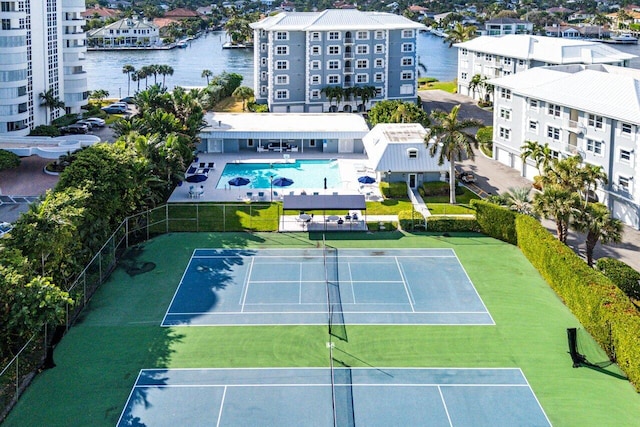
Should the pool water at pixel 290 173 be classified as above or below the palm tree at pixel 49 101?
below

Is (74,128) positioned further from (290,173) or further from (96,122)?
(290,173)

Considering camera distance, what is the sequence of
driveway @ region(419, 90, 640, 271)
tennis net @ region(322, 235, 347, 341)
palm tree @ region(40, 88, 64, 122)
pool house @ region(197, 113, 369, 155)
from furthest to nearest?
1. palm tree @ region(40, 88, 64, 122)
2. pool house @ region(197, 113, 369, 155)
3. driveway @ region(419, 90, 640, 271)
4. tennis net @ region(322, 235, 347, 341)

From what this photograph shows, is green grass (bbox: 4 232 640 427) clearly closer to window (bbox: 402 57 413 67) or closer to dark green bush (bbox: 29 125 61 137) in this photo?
dark green bush (bbox: 29 125 61 137)

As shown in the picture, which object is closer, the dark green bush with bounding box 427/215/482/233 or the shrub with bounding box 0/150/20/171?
the dark green bush with bounding box 427/215/482/233

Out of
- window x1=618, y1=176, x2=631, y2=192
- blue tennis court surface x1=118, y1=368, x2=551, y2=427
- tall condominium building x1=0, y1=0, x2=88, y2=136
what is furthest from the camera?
tall condominium building x1=0, y1=0, x2=88, y2=136

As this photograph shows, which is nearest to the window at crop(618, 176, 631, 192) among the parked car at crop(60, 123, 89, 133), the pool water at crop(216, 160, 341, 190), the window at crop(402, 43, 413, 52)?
the pool water at crop(216, 160, 341, 190)

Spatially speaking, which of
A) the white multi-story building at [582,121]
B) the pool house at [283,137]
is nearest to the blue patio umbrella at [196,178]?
the pool house at [283,137]

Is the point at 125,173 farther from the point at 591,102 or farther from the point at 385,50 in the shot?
the point at 385,50

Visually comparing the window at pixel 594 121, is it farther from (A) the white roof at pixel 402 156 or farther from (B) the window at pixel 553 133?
(A) the white roof at pixel 402 156
